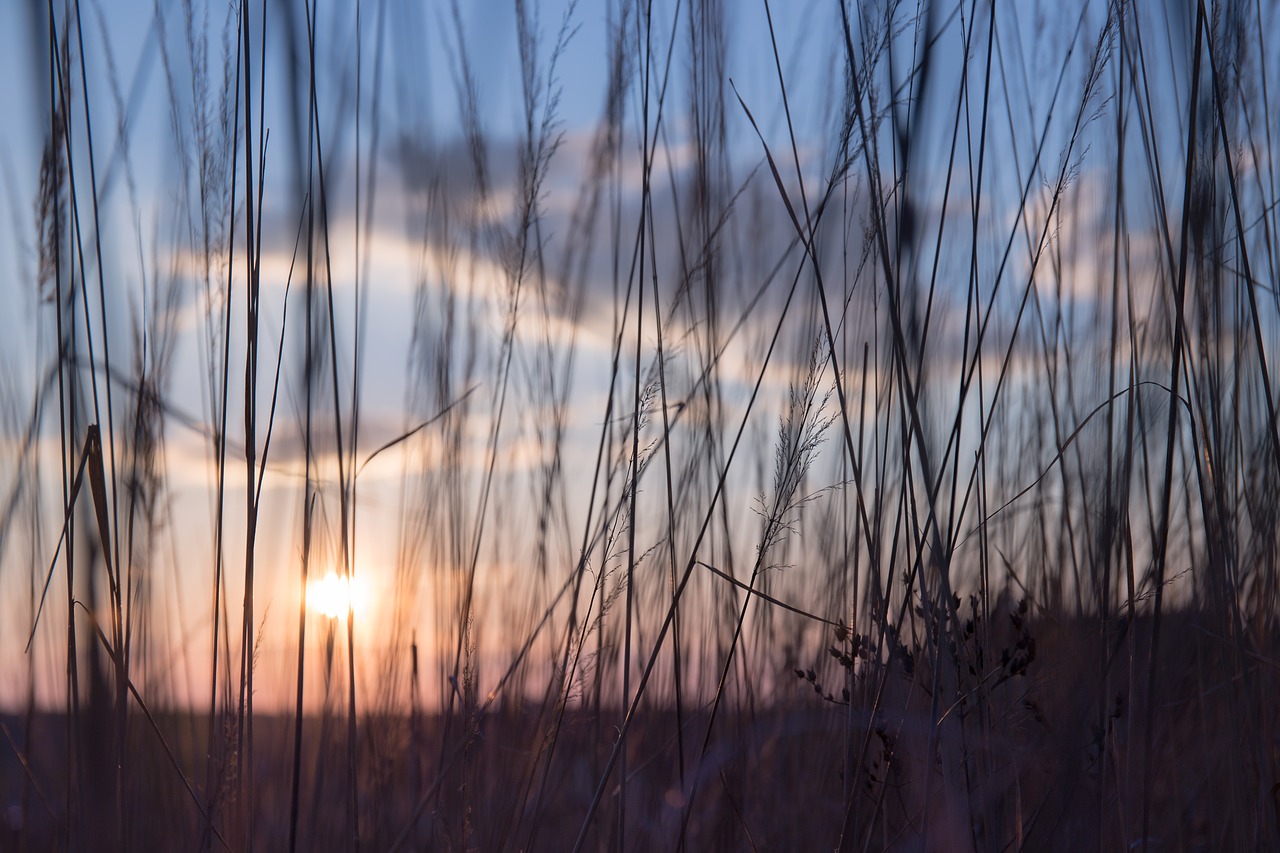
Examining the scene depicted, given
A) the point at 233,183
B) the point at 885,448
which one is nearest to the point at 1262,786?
the point at 885,448

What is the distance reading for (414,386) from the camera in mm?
1271

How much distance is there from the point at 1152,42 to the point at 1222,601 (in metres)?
0.54

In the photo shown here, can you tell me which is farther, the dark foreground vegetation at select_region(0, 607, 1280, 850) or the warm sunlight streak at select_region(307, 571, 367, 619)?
the warm sunlight streak at select_region(307, 571, 367, 619)

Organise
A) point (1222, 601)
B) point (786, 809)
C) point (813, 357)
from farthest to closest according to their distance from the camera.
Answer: point (786, 809) < point (1222, 601) < point (813, 357)

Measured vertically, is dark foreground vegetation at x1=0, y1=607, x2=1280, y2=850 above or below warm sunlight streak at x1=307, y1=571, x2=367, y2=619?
below

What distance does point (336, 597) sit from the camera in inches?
40.6

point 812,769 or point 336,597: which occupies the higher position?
point 336,597

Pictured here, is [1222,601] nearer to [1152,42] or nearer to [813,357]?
[813,357]

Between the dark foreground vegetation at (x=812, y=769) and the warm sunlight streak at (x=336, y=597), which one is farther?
the warm sunlight streak at (x=336, y=597)

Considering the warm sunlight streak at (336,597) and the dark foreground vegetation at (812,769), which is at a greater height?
the warm sunlight streak at (336,597)

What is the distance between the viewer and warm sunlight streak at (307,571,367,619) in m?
1.00

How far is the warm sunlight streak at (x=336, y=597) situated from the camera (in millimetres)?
997

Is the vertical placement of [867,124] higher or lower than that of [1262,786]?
higher

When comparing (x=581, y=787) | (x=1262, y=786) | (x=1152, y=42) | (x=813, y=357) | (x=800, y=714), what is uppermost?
(x=1152, y=42)
